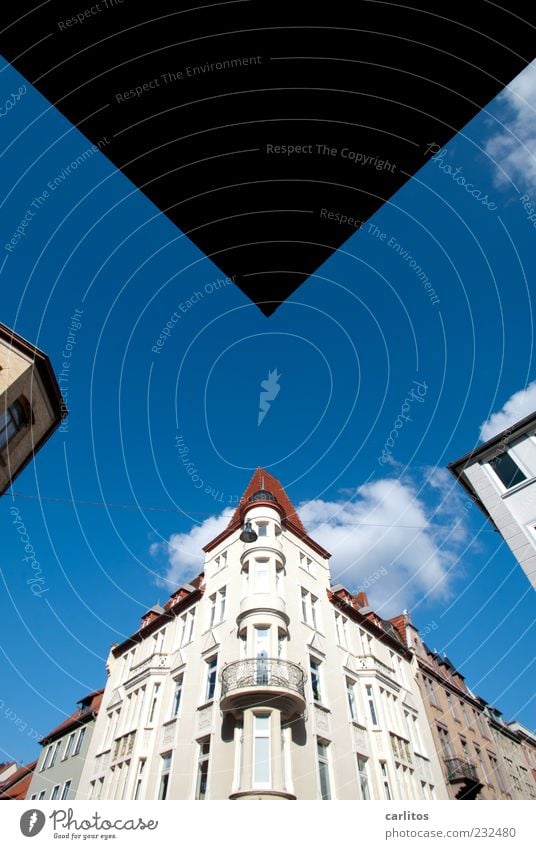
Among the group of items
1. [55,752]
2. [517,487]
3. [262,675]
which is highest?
[55,752]

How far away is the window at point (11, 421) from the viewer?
18.6m

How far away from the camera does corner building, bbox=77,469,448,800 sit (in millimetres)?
19547

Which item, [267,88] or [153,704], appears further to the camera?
[153,704]

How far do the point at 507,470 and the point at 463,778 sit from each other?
21.3 meters

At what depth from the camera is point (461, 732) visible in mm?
33469

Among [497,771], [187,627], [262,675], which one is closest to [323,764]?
[262,675]

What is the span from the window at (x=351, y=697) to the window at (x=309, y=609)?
349cm

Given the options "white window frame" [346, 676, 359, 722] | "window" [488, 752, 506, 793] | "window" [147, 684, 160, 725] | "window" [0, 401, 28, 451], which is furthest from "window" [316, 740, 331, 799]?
"window" [488, 752, 506, 793]

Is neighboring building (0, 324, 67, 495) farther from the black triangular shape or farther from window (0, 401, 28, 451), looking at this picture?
the black triangular shape

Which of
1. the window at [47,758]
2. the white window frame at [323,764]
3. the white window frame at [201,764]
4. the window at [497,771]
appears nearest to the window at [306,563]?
the white window frame at [323,764]

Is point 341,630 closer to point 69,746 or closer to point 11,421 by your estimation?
point 69,746

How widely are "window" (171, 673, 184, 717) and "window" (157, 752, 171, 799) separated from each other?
1824 mm

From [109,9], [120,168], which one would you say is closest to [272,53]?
[109,9]
